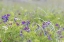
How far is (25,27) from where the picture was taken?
273cm

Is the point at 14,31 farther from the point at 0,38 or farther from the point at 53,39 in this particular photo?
the point at 53,39

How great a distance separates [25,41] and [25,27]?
21 cm

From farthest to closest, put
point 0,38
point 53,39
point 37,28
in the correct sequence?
point 37,28
point 53,39
point 0,38

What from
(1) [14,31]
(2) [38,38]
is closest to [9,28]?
(1) [14,31]

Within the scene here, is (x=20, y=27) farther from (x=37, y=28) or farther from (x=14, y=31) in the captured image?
(x=37, y=28)

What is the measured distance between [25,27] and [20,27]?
71mm

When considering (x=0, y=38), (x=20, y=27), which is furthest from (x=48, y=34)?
(x=0, y=38)

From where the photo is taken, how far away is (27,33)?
2.64 metres

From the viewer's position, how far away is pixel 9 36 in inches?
104

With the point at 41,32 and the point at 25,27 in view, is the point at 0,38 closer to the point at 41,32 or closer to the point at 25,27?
the point at 25,27

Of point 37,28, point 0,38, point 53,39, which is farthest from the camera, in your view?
point 37,28

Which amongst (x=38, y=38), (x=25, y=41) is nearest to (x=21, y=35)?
(x=25, y=41)

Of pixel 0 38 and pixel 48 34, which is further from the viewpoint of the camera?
pixel 48 34

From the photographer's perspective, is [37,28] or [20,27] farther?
[37,28]
